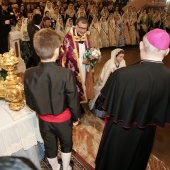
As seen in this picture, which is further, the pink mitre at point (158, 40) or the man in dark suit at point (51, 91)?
the man in dark suit at point (51, 91)

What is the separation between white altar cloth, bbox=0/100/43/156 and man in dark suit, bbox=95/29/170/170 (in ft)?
2.49

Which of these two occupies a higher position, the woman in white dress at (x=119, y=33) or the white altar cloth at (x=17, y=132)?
the woman in white dress at (x=119, y=33)

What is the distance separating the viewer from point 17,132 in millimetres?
2188

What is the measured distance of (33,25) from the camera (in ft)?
16.5

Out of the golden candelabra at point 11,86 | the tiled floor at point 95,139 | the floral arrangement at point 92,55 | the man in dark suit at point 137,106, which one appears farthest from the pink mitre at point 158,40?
the tiled floor at point 95,139

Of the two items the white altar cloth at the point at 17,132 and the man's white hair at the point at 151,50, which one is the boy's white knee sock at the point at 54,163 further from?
the man's white hair at the point at 151,50

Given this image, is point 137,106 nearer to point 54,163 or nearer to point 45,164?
point 54,163

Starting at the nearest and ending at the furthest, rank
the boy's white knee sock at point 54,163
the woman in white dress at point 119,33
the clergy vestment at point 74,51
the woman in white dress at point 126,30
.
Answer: the boy's white knee sock at point 54,163, the clergy vestment at point 74,51, the woman in white dress at point 119,33, the woman in white dress at point 126,30

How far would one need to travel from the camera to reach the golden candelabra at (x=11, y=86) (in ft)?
7.02

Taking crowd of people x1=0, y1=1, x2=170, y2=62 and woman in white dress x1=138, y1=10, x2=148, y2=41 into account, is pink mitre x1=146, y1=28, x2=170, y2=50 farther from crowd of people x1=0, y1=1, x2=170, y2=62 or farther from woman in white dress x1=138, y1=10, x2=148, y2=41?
woman in white dress x1=138, y1=10, x2=148, y2=41

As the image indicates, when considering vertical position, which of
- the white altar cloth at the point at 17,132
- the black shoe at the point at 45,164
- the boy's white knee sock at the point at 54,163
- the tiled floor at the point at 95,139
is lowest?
the tiled floor at the point at 95,139

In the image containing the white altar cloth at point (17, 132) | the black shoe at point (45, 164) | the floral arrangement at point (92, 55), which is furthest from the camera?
the floral arrangement at point (92, 55)

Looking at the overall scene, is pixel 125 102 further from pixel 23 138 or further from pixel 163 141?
pixel 163 141

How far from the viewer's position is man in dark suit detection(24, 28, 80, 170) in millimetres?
1988
